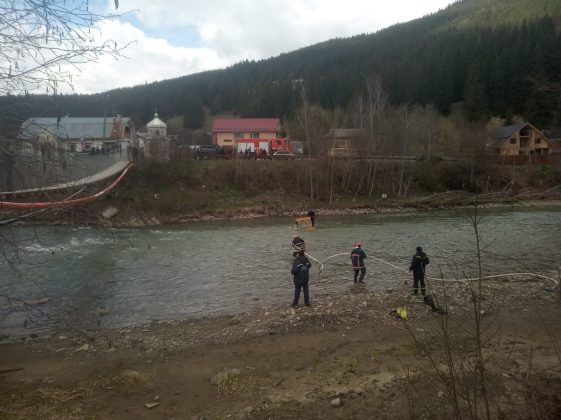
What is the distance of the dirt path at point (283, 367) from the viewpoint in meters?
7.07

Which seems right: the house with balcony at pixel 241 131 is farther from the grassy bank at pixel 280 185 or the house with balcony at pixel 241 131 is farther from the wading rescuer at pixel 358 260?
the wading rescuer at pixel 358 260

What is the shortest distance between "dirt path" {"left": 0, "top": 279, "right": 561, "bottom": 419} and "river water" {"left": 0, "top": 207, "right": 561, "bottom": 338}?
1.26m

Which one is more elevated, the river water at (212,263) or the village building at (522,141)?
the village building at (522,141)

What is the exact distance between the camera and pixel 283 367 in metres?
8.80

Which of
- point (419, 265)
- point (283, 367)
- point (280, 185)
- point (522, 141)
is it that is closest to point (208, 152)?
point (280, 185)

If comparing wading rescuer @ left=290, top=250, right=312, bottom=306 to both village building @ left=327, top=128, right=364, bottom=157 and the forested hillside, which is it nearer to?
the forested hillside

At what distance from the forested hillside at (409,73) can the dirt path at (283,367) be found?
20.4m

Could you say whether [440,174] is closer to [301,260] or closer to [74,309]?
[301,260]

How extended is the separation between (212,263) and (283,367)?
12.1 m

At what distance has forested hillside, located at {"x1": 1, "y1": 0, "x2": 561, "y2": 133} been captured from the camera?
86.8 metres

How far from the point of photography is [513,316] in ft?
38.2

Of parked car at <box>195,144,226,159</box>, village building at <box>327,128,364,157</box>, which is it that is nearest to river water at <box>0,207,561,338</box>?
village building at <box>327,128,364,157</box>

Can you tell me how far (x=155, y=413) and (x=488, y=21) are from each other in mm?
174903

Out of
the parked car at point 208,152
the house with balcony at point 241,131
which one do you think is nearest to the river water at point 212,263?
the parked car at point 208,152
